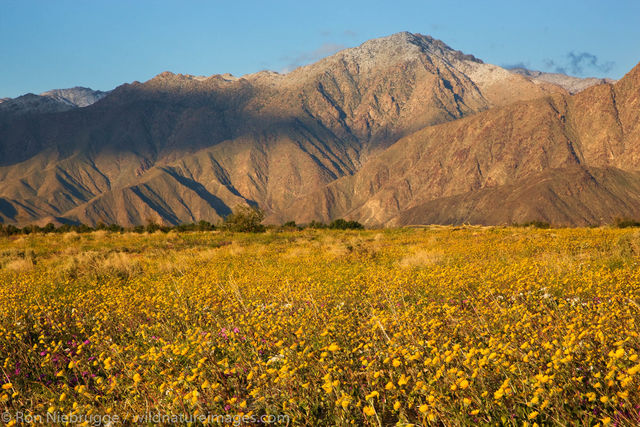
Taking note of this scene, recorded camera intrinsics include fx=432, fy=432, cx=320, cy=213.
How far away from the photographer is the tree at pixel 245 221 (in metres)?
42.0

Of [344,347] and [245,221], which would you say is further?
[245,221]

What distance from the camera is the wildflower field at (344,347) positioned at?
13.8ft

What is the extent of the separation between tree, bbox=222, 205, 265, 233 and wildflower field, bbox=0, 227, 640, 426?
2763 cm

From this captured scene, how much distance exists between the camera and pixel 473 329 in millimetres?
6379

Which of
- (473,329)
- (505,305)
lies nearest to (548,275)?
(505,305)

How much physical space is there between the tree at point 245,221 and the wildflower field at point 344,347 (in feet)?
90.7

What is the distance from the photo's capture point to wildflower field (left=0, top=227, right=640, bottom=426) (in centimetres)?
420

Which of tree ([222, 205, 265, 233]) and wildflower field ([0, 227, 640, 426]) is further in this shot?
tree ([222, 205, 265, 233])

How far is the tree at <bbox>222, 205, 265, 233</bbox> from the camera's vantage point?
4197cm

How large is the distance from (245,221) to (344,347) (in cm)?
3722

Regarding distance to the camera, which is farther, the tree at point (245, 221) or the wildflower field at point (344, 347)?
the tree at point (245, 221)

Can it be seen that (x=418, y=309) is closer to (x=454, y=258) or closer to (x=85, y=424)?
(x=85, y=424)

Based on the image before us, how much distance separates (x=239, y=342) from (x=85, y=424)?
2.64 m

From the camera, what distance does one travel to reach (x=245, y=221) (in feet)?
139
